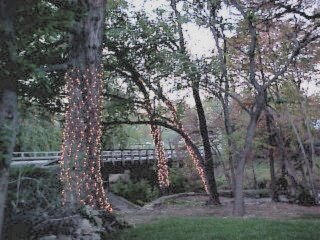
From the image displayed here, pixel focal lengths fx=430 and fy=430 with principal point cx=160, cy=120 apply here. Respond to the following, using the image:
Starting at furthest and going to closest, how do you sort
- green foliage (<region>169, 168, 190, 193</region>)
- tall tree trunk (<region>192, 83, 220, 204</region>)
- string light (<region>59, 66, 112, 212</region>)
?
green foliage (<region>169, 168, 190, 193</region>) < tall tree trunk (<region>192, 83, 220, 204</region>) < string light (<region>59, 66, 112, 212</region>)

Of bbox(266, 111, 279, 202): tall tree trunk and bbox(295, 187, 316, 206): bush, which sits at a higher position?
bbox(266, 111, 279, 202): tall tree trunk

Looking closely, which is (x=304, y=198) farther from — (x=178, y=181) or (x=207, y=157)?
(x=178, y=181)

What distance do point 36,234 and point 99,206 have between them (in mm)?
4212

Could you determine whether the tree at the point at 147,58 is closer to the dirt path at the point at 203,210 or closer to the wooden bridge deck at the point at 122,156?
the dirt path at the point at 203,210

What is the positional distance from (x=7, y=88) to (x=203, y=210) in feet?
37.1

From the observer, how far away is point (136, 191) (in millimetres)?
25141

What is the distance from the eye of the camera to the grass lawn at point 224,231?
7.47 m

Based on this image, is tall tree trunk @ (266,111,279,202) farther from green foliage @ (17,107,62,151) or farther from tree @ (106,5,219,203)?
green foliage @ (17,107,62,151)


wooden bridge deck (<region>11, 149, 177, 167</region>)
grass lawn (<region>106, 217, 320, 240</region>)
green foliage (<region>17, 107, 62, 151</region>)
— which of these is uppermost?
green foliage (<region>17, 107, 62, 151</region>)

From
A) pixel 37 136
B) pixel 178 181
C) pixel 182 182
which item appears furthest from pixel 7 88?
pixel 37 136

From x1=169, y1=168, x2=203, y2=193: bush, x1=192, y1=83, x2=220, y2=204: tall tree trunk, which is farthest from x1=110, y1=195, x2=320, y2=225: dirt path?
x1=169, y1=168, x2=203, y2=193: bush

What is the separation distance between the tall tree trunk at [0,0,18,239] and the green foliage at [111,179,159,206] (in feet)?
60.8

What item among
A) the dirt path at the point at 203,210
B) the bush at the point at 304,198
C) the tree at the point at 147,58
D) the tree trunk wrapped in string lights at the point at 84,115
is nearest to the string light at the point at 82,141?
the tree trunk wrapped in string lights at the point at 84,115

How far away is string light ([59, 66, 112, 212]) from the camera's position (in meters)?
10.5
